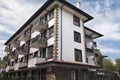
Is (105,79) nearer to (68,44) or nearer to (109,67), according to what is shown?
(68,44)

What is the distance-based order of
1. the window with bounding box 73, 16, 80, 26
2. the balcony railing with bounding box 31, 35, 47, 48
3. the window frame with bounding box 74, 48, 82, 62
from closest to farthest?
the balcony railing with bounding box 31, 35, 47, 48 < the window frame with bounding box 74, 48, 82, 62 < the window with bounding box 73, 16, 80, 26

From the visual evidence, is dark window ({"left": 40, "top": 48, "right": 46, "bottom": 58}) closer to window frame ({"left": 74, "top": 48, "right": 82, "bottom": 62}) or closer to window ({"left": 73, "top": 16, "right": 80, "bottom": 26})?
window frame ({"left": 74, "top": 48, "right": 82, "bottom": 62})

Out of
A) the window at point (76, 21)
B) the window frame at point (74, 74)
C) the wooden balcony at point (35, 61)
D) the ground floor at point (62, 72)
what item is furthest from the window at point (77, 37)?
the wooden balcony at point (35, 61)

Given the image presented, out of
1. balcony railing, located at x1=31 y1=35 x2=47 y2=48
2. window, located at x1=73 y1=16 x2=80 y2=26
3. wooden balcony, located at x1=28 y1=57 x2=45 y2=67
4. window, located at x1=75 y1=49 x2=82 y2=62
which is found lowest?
wooden balcony, located at x1=28 y1=57 x2=45 y2=67

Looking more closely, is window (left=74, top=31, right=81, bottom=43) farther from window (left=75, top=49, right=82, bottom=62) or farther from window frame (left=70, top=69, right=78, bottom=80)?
window frame (left=70, top=69, right=78, bottom=80)

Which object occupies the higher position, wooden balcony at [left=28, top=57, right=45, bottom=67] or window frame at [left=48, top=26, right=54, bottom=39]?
window frame at [left=48, top=26, right=54, bottom=39]

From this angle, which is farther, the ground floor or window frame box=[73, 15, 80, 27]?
window frame box=[73, 15, 80, 27]

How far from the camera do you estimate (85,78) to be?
24453 millimetres

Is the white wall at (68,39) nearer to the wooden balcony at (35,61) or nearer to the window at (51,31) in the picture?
the window at (51,31)

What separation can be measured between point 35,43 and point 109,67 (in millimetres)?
38349

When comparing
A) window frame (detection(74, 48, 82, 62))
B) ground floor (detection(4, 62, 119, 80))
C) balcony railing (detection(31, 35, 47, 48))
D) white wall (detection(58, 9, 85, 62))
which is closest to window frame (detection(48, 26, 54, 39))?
balcony railing (detection(31, 35, 47, 48))

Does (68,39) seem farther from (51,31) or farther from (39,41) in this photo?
(39,41)

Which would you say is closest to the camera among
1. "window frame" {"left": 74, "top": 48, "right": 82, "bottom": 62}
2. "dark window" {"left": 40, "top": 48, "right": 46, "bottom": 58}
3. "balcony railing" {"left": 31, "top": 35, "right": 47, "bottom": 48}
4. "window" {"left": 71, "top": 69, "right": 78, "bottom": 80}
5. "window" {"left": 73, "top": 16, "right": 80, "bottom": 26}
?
"window" {"left": 71, "top": 69, "right": 78, "bottom": 80}

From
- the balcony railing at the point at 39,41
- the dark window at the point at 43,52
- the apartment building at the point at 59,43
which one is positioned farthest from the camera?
the dark window at the point at 43,52
